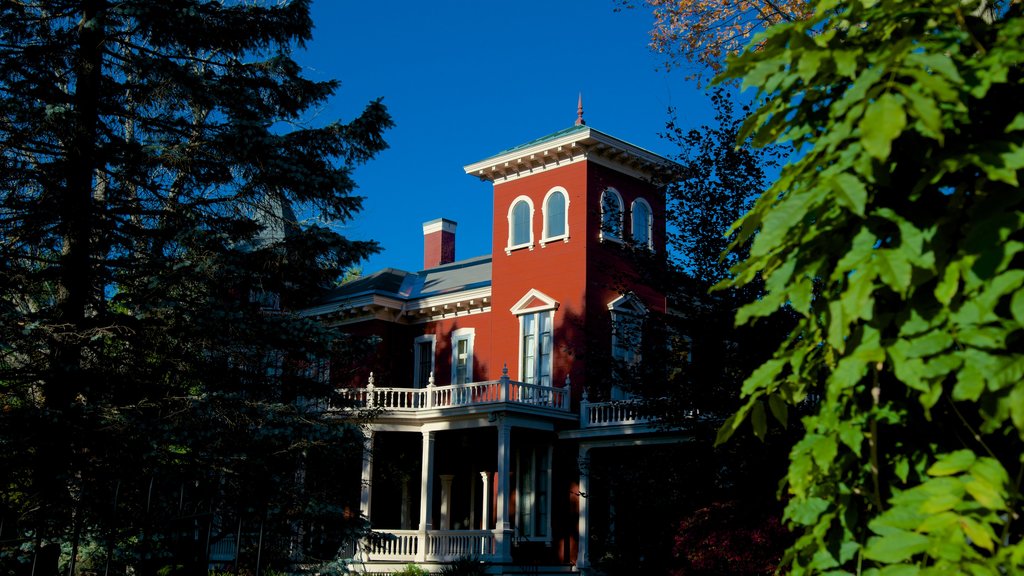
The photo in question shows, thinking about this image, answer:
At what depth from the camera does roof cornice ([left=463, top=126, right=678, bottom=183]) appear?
27641 mm

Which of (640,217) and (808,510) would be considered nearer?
(808,510)

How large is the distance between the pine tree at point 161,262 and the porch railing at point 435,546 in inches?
357

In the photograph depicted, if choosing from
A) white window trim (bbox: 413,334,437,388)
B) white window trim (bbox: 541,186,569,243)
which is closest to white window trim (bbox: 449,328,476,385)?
white window trim (bbox: 413,334,437,388)

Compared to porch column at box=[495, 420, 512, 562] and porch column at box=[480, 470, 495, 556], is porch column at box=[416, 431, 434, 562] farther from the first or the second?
porch column at box=[495, 420, 512, 562]

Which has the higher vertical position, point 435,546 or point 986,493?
point 986,493

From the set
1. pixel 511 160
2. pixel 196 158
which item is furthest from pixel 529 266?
pixel 196 158

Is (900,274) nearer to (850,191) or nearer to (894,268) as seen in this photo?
(894,268)

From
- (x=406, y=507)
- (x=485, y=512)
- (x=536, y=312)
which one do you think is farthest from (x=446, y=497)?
(x=536, y=312)

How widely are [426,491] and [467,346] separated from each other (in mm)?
5495

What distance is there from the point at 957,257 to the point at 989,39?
88 cm

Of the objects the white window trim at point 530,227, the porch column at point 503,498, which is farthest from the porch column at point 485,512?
the white window trim at point 530,227

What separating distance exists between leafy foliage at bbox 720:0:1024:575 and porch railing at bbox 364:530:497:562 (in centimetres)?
2308

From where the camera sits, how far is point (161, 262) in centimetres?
1537

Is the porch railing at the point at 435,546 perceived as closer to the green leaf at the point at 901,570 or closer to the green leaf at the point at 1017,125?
the green leaf at the point at 901,570
